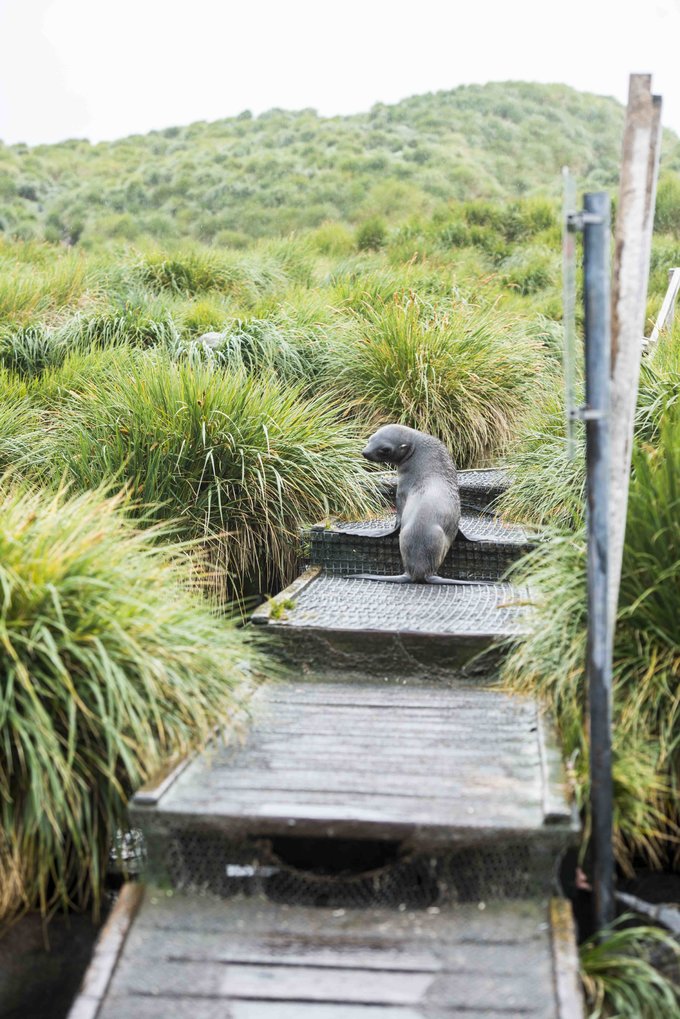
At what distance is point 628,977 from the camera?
8.79ft

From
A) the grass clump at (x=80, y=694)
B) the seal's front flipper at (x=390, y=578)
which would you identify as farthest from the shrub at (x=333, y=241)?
the grass clump at (x=80, y=694)

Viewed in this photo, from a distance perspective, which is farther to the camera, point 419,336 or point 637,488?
point 419,336

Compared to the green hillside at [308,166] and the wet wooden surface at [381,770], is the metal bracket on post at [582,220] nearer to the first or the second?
the wet wooden surface at [381,770]

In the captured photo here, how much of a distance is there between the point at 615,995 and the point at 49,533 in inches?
87.2

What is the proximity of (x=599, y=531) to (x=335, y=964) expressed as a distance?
1312 millimetres

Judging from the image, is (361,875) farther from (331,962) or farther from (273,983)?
(273,983)

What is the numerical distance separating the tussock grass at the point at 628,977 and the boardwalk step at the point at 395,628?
134 cm

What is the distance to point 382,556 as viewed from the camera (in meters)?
5.41

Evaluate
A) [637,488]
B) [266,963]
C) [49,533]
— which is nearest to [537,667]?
[637,488]

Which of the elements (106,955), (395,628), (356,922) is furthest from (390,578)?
(106,955)

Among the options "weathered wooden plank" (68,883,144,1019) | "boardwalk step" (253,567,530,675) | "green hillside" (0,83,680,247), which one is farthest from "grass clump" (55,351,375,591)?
"green hillside" (0,83,680,247)

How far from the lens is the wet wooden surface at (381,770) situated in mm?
2879

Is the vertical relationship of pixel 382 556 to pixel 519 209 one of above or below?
below

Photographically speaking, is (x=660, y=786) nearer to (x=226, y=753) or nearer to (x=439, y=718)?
(x=439, y=718)
